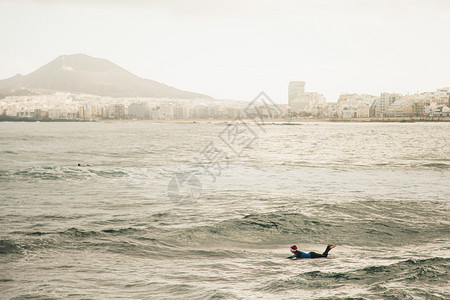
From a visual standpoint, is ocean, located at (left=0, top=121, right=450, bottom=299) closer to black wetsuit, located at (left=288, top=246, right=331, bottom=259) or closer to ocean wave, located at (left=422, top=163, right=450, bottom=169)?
black wetsuit, located at (left=288, top=246, right=331, bottom=259)

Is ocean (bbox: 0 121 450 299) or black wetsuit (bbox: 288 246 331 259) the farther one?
black wetsuit (bbox: 288 246 331 259)

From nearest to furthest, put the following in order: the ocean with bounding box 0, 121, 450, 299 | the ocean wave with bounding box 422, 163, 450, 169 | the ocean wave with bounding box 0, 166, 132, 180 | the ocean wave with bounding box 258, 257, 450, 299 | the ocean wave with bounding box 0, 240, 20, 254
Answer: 1. the ocean wave with bounding box 258, 257, 450, 299
2. the ocean with bounding box 0, 121, 450, 299
3. the ocean wave with bounding box 0, 240, 20, 254
4. the ocean wave with bounding box 0, 166, 132, 180
5. the ocean wave with bounding box 422, 163, 450, 169

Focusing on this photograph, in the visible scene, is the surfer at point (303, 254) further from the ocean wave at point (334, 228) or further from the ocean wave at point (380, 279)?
the ocean wave at point (334, 228)

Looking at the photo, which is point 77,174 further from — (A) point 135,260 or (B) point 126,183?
(A) point 135,260

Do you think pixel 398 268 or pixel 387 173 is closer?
pixel 398 268

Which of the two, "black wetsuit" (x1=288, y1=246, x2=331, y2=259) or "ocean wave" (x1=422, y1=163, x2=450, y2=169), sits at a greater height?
"black wetsuit" (x1=288, y1=246, x2=331, y2=259)

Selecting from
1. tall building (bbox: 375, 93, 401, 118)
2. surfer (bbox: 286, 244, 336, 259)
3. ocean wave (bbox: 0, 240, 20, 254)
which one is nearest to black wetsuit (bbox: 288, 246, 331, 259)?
surfer (bbox: 286, 244, 336, 259)

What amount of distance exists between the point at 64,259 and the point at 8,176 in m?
16.1

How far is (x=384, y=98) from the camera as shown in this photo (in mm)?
196375

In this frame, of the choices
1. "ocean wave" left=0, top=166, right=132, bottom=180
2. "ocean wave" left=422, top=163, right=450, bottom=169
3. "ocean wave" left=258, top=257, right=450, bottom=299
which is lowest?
"ocean wave" left=422, top=163, right=450, bottom=169

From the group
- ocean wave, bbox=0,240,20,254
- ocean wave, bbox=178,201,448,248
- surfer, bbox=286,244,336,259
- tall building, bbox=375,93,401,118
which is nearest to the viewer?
surfer, bbox=286,244,336,259

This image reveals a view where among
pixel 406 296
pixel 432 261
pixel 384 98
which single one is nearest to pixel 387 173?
pixel 432 261

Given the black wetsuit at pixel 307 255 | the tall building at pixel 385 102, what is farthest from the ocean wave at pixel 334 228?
the tall building at pixel 385 102

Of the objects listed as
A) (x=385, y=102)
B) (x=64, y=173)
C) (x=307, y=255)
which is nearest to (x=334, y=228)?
(x=307, y=255)
